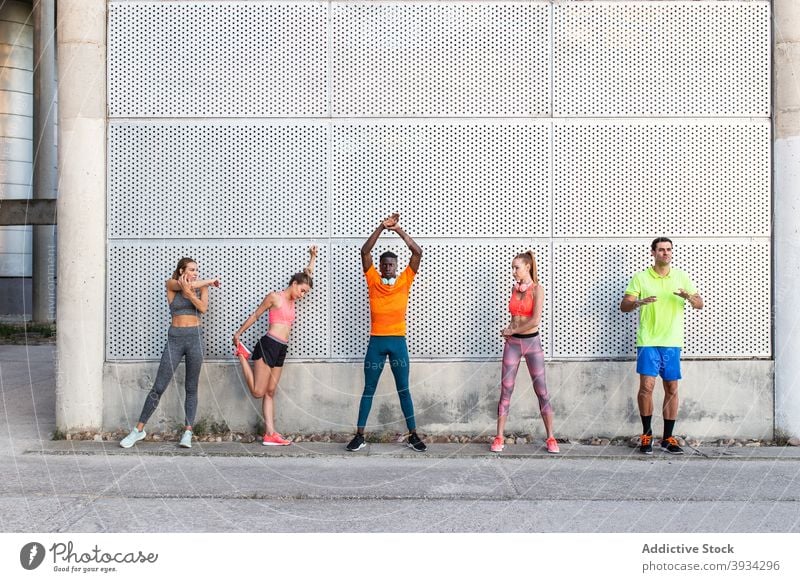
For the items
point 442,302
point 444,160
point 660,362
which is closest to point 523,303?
point 442,302

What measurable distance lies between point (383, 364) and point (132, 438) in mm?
2676

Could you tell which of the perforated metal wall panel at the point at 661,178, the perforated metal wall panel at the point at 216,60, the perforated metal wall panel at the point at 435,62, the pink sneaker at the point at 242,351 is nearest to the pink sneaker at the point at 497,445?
the perforated metal wall panel at the point at 661,178

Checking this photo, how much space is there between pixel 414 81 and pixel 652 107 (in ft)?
8.65

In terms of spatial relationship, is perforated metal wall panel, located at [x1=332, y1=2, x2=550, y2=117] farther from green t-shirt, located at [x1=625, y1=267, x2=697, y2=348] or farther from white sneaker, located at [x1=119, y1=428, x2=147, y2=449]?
white sneaker, located at [x1=119, y1=428, x2=147, y2=449]

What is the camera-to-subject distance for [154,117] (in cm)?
895

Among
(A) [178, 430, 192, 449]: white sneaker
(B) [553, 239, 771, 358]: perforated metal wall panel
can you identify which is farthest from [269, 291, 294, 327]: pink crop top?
(B) [553, 239, 771, 358]: perforated metal wall panel

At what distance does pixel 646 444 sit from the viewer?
8227 millimetres

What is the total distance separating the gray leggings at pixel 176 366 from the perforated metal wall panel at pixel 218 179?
1207 mm

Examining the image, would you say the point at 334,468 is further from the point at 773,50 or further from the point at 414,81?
the point at 773,50

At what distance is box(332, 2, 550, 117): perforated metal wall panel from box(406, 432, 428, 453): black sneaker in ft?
11.4

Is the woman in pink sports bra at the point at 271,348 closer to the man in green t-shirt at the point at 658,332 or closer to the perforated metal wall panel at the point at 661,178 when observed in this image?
the perforated metal wall panel at the point at 661,178

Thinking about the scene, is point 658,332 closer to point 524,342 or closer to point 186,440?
point 524,342

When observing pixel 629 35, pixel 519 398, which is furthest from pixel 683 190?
pixel 519 398
